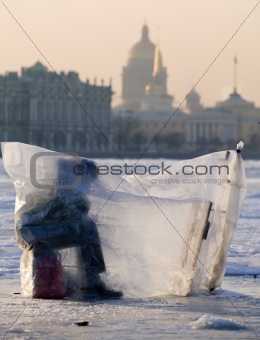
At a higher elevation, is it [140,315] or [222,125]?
[222,125]

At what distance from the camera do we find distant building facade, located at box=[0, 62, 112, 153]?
118125 millimetres

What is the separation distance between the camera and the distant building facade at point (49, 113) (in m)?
118

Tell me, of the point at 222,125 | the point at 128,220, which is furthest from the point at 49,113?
the point at 128,220

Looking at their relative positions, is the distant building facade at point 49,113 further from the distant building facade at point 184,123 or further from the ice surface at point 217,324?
the ice surface at point 217,324

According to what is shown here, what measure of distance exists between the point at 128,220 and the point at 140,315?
1.27 m

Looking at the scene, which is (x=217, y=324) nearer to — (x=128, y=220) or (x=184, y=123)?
(x=128, y=220)

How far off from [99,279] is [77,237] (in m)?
0.31

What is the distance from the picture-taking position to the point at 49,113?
4862 inches

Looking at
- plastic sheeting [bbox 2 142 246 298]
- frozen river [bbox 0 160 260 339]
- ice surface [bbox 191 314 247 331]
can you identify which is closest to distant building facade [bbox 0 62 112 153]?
plastic sheeting [bbox 2 142 246 298]

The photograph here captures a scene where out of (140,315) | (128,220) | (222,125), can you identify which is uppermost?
(222,125)

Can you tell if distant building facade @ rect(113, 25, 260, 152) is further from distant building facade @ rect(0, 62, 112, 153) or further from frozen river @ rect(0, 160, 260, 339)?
frozen river @ rect(0, 160, 260, 339)

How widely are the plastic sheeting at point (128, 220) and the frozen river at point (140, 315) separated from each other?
0.71 feet

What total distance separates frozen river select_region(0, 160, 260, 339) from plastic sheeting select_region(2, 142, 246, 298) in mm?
217

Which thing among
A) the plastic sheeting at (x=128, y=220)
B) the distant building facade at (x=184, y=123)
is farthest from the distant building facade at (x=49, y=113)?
the plastic sheeting at (x=128, y=220)
